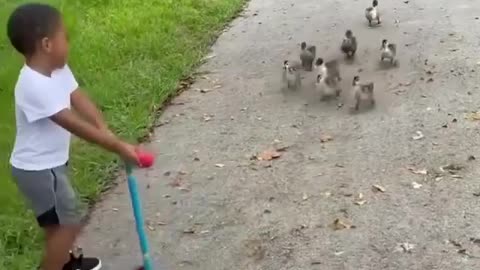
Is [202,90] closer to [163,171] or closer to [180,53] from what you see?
[180,53]

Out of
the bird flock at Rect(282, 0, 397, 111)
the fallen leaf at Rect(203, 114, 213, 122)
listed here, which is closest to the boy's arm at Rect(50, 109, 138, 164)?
the fallen leaf at Rect(203, 114, 213, 122)

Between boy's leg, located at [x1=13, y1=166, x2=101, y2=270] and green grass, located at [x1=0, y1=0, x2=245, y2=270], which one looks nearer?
boy's leg, located at [x1=13, y1=166, x2=101, y2=270]

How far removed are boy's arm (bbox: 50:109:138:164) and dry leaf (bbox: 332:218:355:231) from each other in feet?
4.89

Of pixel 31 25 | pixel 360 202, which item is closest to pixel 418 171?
pixel 360 202

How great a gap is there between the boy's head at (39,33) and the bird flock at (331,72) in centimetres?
297

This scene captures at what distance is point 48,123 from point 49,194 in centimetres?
32

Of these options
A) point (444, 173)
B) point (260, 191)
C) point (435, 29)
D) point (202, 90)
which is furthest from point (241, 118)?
point (435, 29)

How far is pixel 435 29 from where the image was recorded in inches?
311

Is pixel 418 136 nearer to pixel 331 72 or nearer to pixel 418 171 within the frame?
pixel 418 171

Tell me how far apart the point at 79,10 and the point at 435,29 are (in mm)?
3472

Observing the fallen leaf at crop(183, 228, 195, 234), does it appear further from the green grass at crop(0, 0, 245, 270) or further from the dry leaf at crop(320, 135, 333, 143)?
the dry leaf at crop(320, 135, 333, 143)

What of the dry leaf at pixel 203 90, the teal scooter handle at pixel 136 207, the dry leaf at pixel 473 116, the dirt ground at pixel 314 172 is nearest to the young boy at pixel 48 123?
the teal scooter handle at pixel 136 207

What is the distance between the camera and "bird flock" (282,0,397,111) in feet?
20.1

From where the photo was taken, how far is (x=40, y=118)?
136 inches
